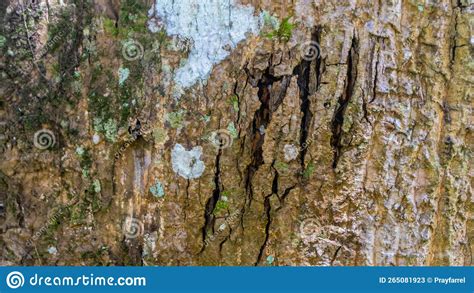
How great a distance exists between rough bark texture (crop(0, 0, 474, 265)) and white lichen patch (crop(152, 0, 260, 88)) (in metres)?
0.02

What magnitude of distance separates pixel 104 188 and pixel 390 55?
907mm

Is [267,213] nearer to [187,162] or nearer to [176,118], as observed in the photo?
[187,162]

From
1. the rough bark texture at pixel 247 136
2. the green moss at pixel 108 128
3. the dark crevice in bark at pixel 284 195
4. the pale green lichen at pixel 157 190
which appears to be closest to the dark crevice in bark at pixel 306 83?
the rough bark texture at pixel 247 136

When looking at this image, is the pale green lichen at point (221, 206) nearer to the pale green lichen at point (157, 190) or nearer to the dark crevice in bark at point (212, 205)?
the dark crevice in bark at point (212, 205)

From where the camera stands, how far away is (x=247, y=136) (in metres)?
1.46

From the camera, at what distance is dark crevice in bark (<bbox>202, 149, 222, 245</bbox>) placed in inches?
57.9

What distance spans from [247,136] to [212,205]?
0.74ft

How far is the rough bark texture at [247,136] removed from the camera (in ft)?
4.72

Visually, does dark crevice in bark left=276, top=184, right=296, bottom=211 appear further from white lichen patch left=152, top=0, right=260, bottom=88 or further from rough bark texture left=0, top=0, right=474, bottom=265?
white lichen patch left=152, top=0, right=260, bottom=88

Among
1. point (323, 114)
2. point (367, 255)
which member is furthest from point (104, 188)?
point (367, 255)

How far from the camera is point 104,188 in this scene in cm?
151

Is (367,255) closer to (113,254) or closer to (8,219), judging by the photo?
(113,254)

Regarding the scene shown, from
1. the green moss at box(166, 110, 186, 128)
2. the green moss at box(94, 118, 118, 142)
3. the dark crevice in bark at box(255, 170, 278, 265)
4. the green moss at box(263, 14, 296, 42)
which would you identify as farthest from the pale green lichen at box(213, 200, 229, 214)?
the green moss at box(263, 14, 296, 42)

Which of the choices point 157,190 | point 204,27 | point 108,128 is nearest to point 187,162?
point 157,190
